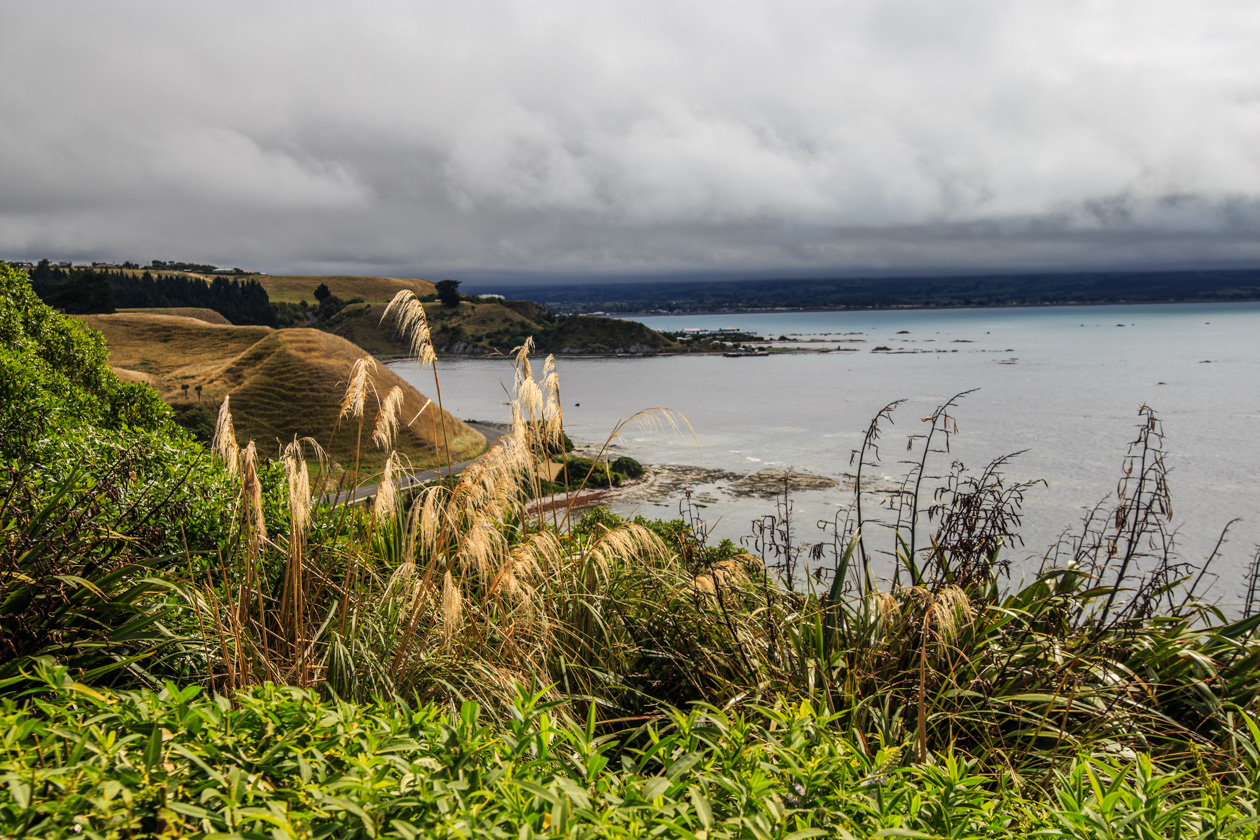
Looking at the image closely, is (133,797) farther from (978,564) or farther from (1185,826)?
(978,564)

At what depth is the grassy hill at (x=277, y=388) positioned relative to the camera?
43906mm

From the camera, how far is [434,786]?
6.87 ft

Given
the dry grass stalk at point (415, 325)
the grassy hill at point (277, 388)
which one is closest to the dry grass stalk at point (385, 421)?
the dry grass stalk at point (415, 325)

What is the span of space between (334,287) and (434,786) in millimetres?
198297

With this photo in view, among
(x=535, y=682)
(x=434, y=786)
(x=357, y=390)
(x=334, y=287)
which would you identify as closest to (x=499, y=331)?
(x=334, y=287)

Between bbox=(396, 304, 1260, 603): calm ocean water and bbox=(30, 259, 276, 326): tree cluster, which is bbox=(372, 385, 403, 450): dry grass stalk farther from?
bbox=(30, 259, 276, 326): tree cluster

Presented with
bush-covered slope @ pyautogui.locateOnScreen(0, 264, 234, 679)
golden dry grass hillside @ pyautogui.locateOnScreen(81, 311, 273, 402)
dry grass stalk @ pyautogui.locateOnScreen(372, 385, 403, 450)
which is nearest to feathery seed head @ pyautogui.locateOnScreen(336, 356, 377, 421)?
dry grass stalk @ pyautogui.locateOnScreen(372, 385, 403, 450)

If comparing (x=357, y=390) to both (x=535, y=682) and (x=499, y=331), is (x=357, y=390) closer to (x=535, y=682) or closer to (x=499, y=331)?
(x=535, y=682)

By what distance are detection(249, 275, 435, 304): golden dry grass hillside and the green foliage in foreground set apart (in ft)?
586

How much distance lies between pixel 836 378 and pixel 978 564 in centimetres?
10172

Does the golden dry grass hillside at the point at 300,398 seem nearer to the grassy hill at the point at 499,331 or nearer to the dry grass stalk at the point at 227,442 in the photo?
the dry grass stalk at the point at 227,442

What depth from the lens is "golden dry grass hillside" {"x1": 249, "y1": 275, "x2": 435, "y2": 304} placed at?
17562 cm

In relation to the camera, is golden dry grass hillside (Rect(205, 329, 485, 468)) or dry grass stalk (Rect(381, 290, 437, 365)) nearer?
dry grass stalk (Rect(381, 290, 437, 365))

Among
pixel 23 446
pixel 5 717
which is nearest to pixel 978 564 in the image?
pixel 5 717
